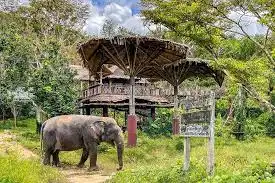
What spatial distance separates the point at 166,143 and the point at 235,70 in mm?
7932

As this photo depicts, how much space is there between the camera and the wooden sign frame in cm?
904

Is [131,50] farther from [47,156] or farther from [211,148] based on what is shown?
[211,148]

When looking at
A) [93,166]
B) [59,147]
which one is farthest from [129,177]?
[59,147]

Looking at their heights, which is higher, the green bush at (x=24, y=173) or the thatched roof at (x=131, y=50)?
the thatched roof at (x=131, y=50)

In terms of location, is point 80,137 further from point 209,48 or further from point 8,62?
point 8,62

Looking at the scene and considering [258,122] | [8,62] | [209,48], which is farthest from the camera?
[258,122]

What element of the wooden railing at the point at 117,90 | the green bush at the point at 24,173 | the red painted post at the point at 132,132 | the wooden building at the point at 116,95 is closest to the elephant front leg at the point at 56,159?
the green bush at the point at 24,173

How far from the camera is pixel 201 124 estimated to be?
9.50 meters

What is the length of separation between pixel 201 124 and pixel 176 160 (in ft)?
10.5

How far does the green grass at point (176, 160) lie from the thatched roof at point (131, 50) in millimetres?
4389

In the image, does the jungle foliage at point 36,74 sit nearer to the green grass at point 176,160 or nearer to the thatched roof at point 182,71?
the green grass at point 176,160

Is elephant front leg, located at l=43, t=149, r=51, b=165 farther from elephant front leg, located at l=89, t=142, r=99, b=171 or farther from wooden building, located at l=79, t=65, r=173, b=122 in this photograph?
wooden building, located at l=79, t=65, r=173, b=122

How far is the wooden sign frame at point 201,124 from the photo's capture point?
9.04 meters

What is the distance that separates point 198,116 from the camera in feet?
31.6
